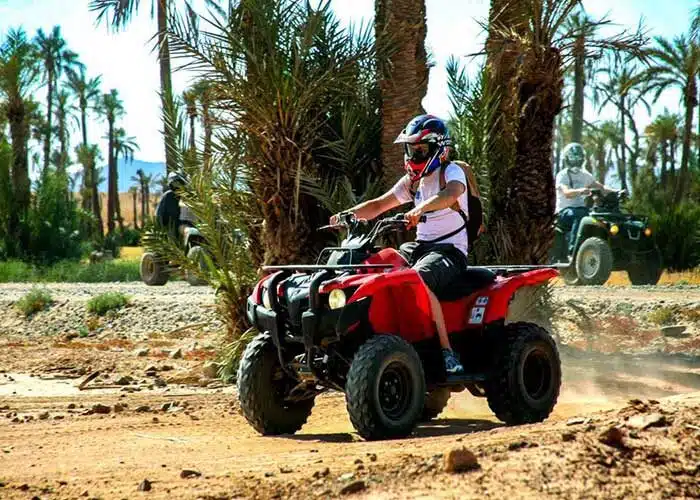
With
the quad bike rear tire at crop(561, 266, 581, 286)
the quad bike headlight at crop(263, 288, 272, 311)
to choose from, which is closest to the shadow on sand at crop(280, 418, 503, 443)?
the quad bike headlight at crop(263, 288, 272, 311)

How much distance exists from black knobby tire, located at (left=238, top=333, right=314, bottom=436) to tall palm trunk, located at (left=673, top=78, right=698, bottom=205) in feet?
105

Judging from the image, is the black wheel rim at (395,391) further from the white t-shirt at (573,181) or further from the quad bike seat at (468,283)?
the white t-shirt at (573,181)

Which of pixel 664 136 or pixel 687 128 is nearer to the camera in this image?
pixel 687 128

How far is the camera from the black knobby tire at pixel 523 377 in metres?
7.68

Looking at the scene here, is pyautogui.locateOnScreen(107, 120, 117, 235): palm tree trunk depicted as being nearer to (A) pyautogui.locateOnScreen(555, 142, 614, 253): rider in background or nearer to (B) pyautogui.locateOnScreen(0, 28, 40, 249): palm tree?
(B) pyautogui.locateOnScreen(0, 28, 40, 249): palm tree

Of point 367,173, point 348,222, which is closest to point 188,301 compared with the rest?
point 367,173

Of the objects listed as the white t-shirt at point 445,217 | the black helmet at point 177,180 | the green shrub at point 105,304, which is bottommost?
→ the green shrub at point 105,304

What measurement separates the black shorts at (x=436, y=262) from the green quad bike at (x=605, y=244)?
10.5 m

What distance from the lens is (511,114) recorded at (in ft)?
39.8

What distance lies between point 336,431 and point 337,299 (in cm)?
144

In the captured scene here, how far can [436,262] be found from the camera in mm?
7312

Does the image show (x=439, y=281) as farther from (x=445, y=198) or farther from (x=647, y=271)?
(x=647, y=271)

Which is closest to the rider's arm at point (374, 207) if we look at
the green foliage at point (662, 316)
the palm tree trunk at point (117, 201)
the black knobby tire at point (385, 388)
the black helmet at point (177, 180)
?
the black knobby tire at point (385, 388)

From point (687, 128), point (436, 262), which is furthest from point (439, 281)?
point (687, 128)
